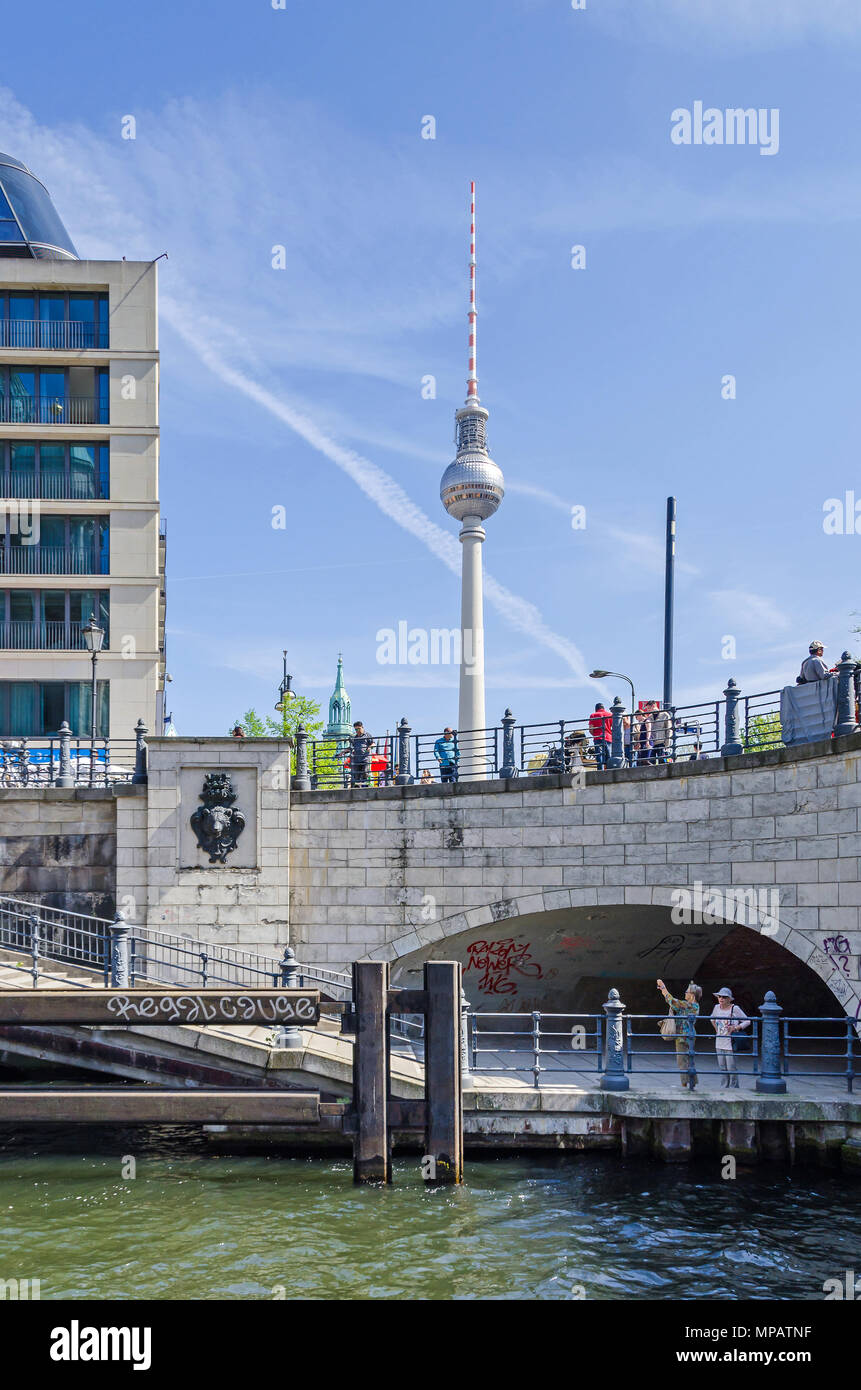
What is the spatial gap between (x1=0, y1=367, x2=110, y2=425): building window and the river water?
21.8 m

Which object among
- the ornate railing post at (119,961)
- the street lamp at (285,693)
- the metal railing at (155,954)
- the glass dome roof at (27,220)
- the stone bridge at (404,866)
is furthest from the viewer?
the street lamp at (285,693)

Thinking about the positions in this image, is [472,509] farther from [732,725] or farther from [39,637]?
[732,725]

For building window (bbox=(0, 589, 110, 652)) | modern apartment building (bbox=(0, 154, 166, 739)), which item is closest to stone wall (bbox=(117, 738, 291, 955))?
modern apartment building (bbox=(0, 154, 166, 739))

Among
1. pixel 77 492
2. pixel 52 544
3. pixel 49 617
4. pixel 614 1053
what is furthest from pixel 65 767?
pixel 77 492

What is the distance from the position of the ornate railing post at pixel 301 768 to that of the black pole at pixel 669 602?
9.34m

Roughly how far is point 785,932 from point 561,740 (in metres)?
5.15

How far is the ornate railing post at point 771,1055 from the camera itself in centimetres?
1398

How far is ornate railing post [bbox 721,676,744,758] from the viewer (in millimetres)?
17234

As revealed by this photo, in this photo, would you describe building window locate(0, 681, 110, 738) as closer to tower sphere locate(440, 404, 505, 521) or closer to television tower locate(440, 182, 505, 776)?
television tower locate(440, 182, 505, 776)

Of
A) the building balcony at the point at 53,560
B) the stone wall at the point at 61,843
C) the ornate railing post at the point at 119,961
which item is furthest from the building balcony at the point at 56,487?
the ornate railing post at the point at 119,961

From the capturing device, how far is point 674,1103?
1359 centimetres

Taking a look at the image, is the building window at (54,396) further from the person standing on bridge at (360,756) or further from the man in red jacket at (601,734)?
the man in red jacket at (601,734)
